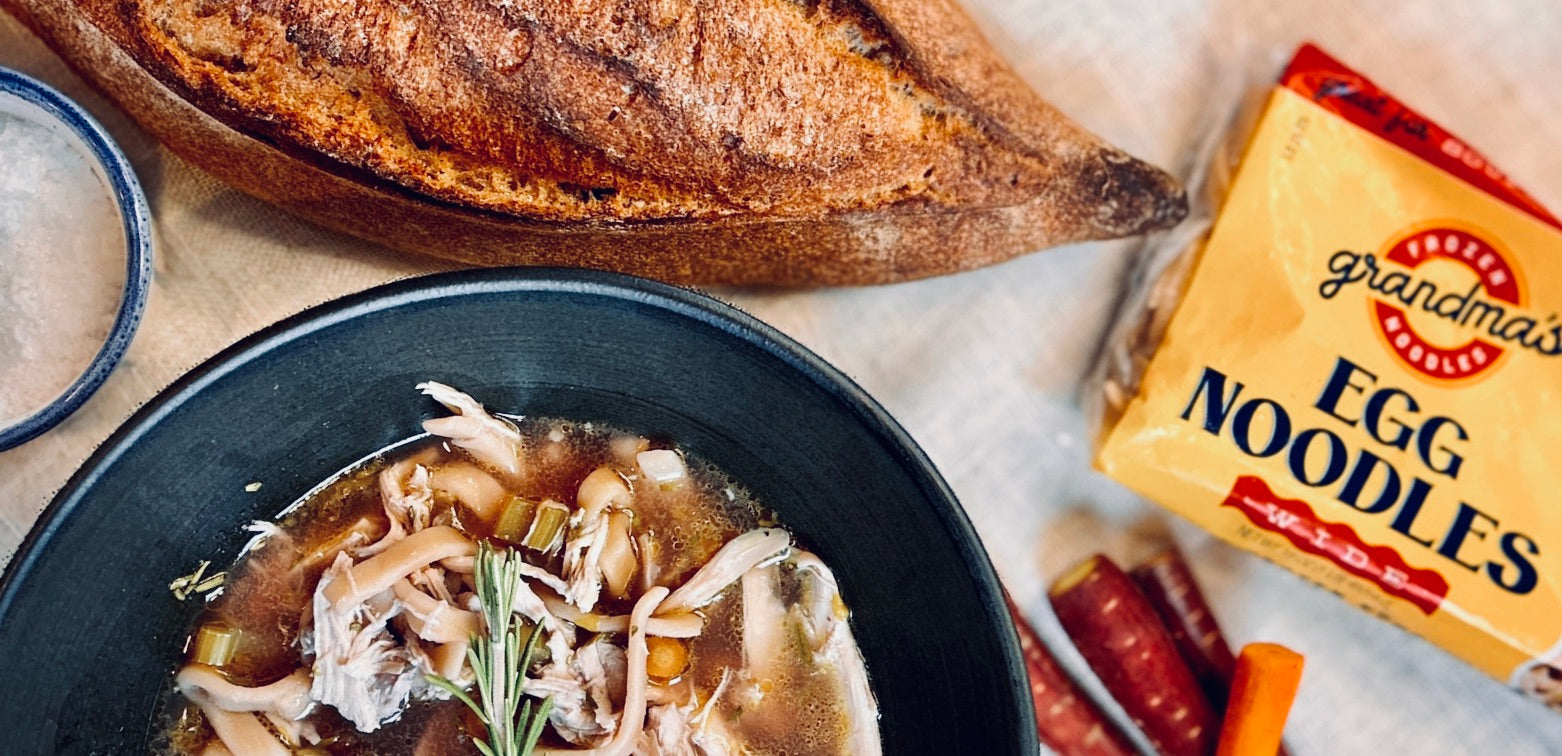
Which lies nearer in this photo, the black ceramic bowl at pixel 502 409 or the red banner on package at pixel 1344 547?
the black ceramic bowl at pixel 502 409

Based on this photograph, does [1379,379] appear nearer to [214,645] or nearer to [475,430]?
[475,430]

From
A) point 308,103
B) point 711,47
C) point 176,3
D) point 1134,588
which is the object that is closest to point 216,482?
point 308,103

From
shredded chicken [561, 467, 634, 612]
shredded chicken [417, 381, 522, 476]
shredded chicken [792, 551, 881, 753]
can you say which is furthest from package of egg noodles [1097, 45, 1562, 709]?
shredded chicken [417, 381, 522, 476]

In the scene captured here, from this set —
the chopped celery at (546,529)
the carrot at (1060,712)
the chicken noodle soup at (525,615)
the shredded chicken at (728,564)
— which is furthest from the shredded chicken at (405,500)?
the carrot at (1060,712)

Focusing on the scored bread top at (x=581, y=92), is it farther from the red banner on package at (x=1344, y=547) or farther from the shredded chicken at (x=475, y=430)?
the red banner on package at (x=1344, y=547)

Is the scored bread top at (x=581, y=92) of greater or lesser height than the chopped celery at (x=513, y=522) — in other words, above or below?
above
